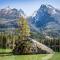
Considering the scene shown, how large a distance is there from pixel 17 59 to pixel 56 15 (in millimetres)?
598

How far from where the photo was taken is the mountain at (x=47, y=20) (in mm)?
2436

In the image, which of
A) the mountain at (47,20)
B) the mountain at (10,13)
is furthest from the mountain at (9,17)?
the mountain at (47,20)

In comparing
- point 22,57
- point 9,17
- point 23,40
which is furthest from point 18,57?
point 9,17

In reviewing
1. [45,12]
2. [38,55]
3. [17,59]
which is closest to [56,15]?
[45,12]

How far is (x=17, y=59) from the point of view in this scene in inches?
96.9

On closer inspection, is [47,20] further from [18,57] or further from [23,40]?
[18,57]

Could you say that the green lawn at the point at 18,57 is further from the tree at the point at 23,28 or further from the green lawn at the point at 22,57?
the tree at the point at 23,28

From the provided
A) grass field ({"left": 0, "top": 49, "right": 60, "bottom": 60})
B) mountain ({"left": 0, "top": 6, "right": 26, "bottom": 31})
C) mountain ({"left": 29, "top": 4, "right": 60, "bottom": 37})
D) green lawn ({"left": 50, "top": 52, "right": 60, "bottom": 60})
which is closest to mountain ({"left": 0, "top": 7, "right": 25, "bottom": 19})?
mountain ({"left": 0, "top": 6, "right": 26, "bottom": 31})

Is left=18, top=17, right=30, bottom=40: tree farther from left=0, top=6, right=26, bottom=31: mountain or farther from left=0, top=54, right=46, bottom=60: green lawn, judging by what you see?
left=0, top=54, right=46, bottom=60: green lawn

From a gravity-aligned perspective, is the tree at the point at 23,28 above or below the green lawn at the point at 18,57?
above

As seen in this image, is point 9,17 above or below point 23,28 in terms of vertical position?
above

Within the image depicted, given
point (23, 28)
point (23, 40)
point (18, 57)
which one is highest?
point (23, 28)

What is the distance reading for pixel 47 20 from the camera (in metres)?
2.46

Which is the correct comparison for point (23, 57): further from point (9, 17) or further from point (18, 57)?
point (9, 17)
